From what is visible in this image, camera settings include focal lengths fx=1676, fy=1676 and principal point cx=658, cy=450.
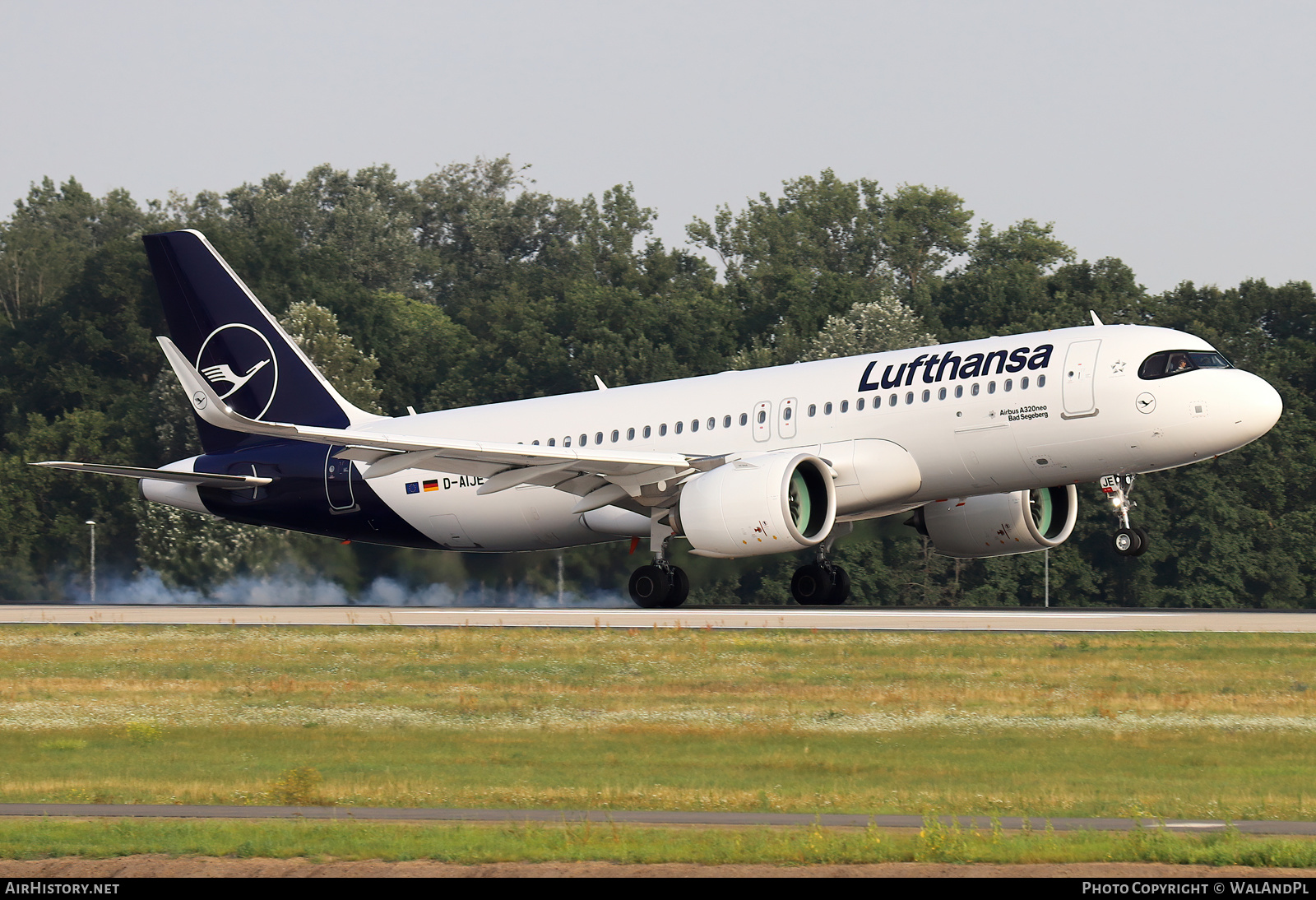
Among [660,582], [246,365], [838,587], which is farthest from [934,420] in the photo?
[246,365]

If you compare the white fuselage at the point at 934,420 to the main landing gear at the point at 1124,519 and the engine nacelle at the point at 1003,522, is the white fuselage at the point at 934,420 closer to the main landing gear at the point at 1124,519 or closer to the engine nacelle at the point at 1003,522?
the main landing gear at the point at 1124,519

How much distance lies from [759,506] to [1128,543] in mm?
6974

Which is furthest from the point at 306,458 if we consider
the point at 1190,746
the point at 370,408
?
the point at 370,408

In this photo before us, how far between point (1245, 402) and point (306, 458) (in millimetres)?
20852

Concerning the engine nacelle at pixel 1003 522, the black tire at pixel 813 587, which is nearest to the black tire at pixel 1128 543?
the engine nacelle at pixel 1003 522

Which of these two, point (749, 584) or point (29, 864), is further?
point (749, 584)

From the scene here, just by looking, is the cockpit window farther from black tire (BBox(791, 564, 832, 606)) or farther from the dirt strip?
the dirt strip

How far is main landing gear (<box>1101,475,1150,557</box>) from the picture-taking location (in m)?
31.4

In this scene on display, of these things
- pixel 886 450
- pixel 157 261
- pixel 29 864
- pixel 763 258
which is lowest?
pixel 29 864

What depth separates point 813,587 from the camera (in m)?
37.2

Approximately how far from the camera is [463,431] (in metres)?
39.2

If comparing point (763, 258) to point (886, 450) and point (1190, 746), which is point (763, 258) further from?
point (1190, 746)

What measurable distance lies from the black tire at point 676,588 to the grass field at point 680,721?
19.5 ft

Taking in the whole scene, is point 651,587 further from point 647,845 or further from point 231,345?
point 647,845
